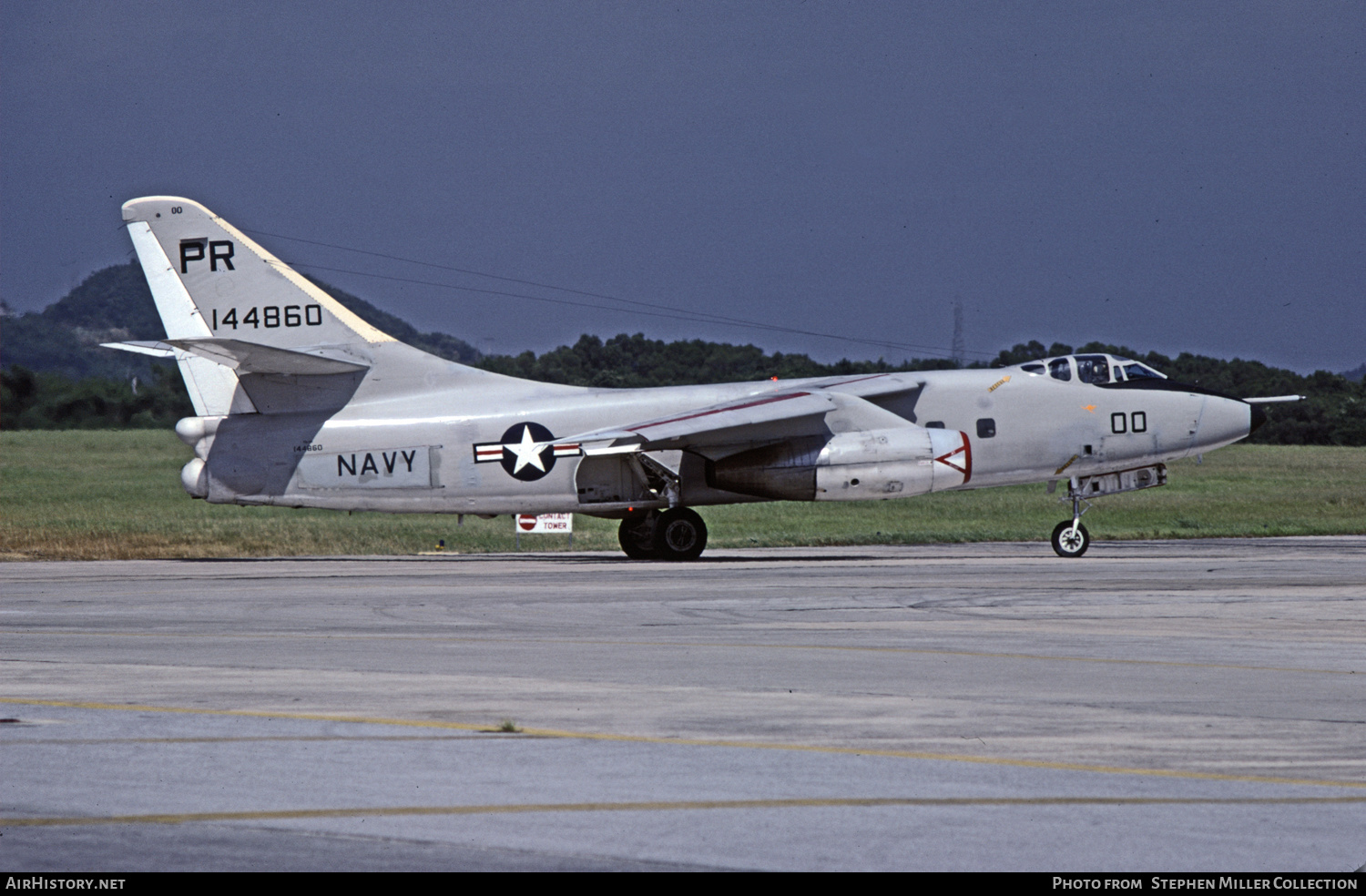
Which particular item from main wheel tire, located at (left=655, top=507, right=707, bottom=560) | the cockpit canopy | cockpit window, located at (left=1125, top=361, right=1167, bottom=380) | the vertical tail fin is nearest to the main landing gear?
main wheel tire, located at (left=655, top=507, right=707, bottom=560)

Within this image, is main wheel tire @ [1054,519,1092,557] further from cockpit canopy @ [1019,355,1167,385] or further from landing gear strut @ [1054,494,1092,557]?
cockpit canopy @ [1019,355,1167,385]

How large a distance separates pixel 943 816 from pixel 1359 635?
8.23 m

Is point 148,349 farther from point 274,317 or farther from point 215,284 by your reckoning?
point 274,317

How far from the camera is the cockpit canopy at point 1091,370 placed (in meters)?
24.8

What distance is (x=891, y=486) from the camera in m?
23.0

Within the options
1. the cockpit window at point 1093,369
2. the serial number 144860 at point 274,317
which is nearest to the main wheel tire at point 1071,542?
the cockpit window at point 1093,369

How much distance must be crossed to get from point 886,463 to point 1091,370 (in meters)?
4.76

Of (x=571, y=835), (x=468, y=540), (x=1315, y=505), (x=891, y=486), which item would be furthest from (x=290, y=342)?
(x=1315, y=505)

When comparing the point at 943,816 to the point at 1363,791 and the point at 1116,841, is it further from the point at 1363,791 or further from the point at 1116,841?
the point at 1363,791

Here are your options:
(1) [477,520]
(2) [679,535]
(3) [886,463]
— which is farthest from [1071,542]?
(1) [477,520]

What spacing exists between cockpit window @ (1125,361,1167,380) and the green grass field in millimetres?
6514

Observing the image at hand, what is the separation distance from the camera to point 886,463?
23.0 metres

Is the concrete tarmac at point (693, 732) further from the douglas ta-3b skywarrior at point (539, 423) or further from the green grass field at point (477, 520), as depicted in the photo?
the green grass field at point (477, 520)

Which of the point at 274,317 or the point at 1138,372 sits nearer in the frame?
the point at 274,317
